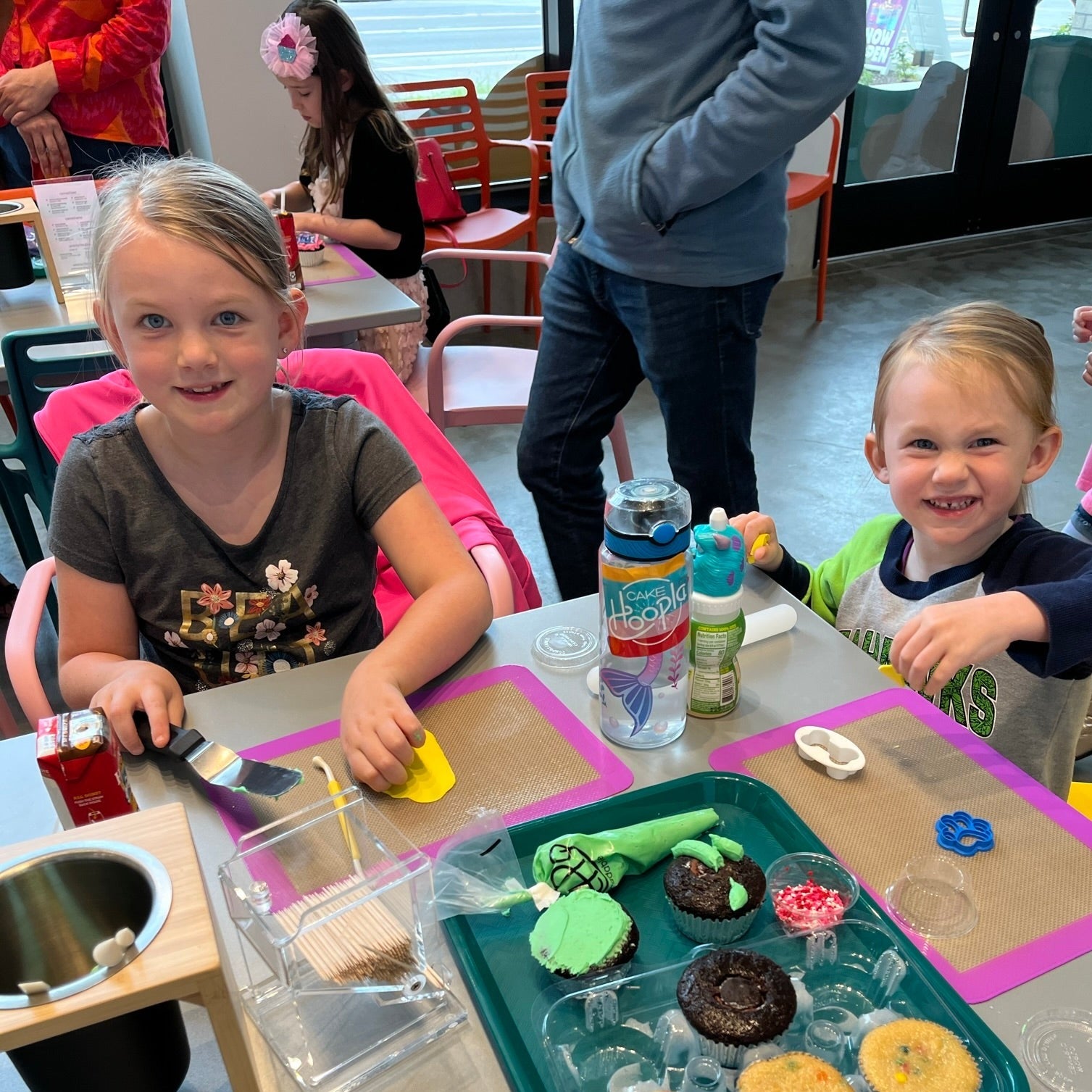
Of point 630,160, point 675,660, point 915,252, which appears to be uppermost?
point 630,160

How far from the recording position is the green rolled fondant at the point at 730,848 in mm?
777

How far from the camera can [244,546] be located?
121 cm

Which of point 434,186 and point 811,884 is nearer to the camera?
point 811,884

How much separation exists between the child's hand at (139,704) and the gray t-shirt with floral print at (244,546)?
220mm

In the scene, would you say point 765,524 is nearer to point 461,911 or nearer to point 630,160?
point 461,911

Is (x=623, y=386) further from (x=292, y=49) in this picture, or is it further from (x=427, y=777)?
(x=292, y=49)

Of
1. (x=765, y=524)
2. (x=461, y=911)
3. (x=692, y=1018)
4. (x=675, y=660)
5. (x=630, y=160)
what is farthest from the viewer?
(x=630, y=160)

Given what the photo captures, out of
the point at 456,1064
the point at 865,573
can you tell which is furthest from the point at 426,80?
the point at 456,1064

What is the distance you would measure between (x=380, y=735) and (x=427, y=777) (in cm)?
6

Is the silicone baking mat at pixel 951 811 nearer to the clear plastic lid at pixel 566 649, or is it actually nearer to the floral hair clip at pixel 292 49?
the clear plastic lid at pixel 566 649

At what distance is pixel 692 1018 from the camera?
2.14 ft

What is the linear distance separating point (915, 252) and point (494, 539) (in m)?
4.73

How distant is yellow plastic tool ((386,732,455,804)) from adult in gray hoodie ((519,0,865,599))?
103 cm

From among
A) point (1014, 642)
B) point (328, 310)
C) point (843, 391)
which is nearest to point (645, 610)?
point (1014, 642)
